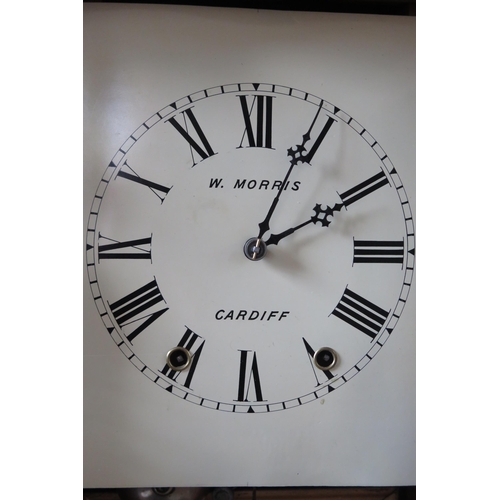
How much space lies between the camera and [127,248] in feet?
3.08

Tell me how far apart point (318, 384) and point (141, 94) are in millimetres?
661

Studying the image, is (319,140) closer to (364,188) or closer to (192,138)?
(364,188)

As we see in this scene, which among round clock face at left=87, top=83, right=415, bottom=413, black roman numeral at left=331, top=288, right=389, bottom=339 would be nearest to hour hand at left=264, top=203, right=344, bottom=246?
round clock face at left=87, top=83, right=415, bottom=413

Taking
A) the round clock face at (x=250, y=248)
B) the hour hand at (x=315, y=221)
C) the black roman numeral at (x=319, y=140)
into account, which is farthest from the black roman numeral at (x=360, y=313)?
the black roman numeral at (x=319, y=140)

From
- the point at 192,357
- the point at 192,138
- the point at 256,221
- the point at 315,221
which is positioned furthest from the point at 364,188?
the point at 192,357

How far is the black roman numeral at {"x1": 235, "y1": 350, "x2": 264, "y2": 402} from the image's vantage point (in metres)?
0.95

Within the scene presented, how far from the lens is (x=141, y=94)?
0.94 meters

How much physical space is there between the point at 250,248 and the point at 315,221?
138 mm

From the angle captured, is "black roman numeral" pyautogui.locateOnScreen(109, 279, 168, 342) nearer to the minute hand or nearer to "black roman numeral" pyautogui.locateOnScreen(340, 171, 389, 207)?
the minute hand

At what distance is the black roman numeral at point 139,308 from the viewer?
941 millimetres

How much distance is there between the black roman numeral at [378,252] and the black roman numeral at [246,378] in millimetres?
283

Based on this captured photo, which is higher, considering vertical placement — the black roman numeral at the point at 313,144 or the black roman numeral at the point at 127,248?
the black roman numeral at the point at 313,144

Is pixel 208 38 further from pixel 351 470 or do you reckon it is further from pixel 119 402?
pixel 351 470

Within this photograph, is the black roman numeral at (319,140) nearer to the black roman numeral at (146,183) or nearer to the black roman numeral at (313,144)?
the black roman numeral at (313,144)
